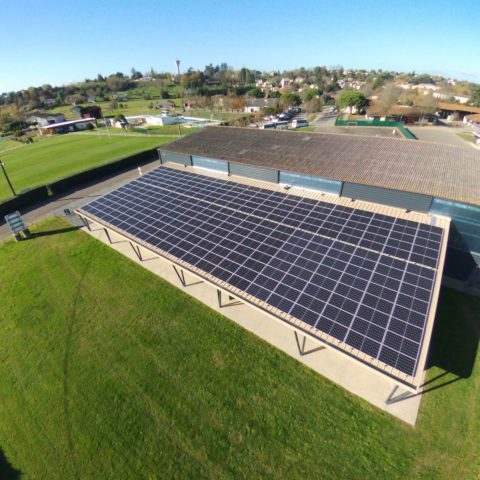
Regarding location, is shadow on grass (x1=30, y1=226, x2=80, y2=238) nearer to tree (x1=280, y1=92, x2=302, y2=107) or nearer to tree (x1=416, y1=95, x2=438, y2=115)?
tree (x1=416, y1=95, x2=438, y2=115)

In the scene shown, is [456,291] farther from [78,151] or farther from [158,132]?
[158,132]

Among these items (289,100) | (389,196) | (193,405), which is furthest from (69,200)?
(289,100)

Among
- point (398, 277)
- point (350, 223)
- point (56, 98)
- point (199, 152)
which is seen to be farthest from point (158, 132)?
point (56, 98)

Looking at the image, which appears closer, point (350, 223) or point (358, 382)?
point (358, 382)

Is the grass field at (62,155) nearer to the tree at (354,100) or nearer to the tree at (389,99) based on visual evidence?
the tree at (354,100)

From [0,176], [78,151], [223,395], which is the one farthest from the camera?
[78,151]

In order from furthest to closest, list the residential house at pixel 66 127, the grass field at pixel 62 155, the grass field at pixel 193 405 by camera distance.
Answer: the residential house at pixel 66 127 → the grass field at pixel 62 155 → the grass field at pixel 193 405

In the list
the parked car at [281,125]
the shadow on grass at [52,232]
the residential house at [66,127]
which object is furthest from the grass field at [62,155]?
the parked car at [281,125]

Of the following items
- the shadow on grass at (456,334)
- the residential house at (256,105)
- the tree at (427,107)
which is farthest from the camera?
the residential house at (256,105)

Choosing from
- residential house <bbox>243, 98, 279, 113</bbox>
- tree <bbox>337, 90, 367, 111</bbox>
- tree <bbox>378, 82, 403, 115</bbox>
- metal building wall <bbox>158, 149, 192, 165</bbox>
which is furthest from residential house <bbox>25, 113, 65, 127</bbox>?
tree <bbox>378, 82, 403, 115</bbox>
